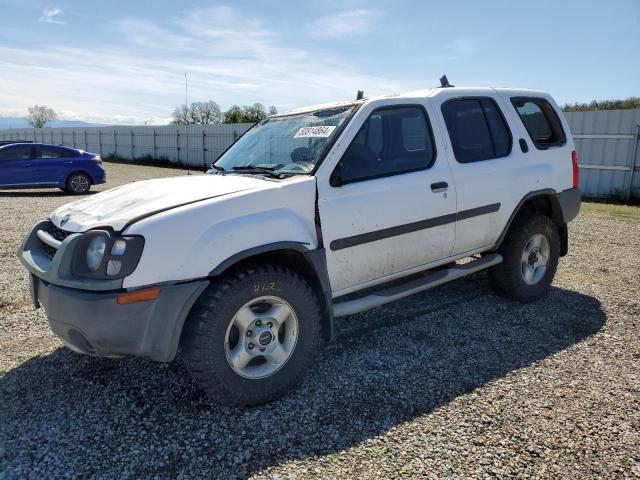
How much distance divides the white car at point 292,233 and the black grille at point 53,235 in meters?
0.02

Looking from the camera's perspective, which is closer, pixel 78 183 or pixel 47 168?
pixel 47 168

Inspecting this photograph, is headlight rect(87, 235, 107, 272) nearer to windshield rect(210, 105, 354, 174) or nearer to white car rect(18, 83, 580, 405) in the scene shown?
white car rect(18, 83, 580, 405)

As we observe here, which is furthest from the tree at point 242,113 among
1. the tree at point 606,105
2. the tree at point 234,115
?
the tree at point 606,105

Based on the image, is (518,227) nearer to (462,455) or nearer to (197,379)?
(462,455)

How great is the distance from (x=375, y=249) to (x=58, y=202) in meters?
10.7

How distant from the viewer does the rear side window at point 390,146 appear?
3.37 meters

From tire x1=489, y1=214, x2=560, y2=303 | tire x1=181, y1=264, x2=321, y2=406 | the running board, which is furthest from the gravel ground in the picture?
the running board

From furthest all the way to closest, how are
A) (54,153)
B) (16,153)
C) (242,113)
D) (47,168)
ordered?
(242,113) → (54,153) → (47,168) → (16,153)

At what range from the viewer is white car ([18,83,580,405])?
8.50 ft

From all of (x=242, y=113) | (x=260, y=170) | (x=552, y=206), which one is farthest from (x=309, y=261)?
(x=242, y=113)

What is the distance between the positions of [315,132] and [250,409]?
191 cm

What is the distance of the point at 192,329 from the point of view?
2.69 m

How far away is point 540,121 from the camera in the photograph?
15.8 ft

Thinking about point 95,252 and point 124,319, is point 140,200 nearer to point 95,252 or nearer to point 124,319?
point 95,252
